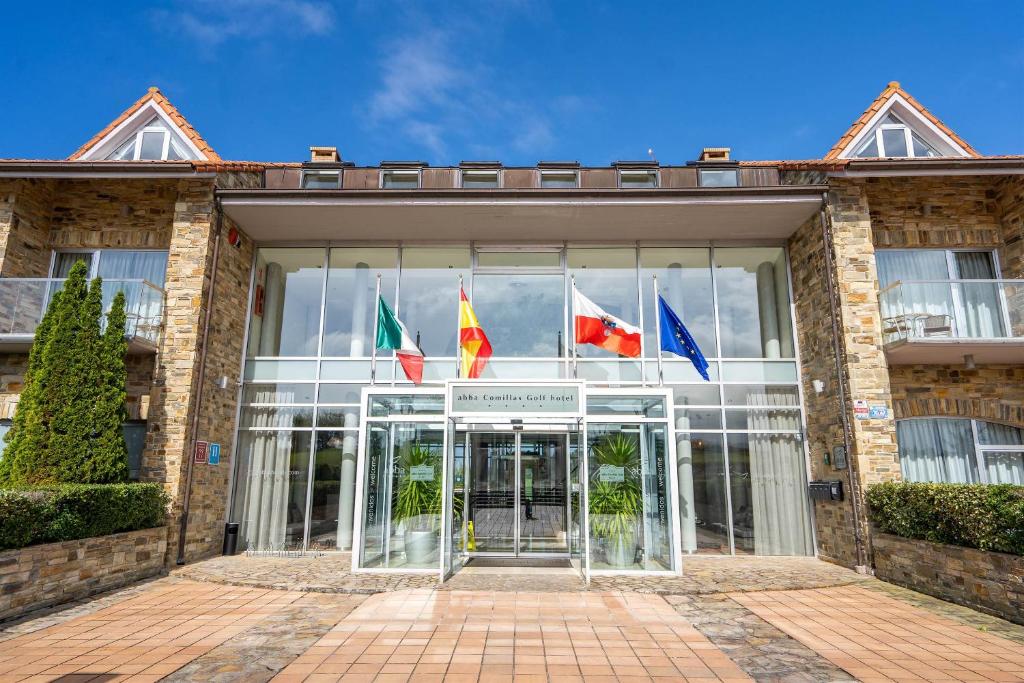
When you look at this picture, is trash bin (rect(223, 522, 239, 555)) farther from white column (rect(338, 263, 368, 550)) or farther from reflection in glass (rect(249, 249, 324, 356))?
reflection in glass (rect(249, 249, 324, 356))

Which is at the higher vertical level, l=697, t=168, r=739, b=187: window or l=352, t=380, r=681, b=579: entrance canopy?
l=697, t=168, r=739, b=187: window

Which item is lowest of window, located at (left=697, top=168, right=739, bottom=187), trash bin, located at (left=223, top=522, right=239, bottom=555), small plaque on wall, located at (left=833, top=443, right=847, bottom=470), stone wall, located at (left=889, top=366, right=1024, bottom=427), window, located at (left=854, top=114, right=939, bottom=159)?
trash bin, located at (left=223, top=522, right=239, bottom=555)

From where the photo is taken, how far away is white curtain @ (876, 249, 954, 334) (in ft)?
33.3

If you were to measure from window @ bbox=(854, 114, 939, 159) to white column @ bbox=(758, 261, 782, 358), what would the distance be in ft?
8.90

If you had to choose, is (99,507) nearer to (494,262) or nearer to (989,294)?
(494,262)

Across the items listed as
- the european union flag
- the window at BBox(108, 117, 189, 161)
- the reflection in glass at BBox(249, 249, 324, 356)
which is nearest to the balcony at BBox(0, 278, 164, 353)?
the reflection in glass at BBox(249, 249, 324, 356)

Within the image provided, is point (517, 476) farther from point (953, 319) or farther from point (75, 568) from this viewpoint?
point (953, 319)

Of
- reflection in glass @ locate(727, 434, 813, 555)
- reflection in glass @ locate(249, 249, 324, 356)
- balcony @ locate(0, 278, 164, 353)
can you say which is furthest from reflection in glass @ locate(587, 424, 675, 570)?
balcony @ locate(0, 278, 164, 353)

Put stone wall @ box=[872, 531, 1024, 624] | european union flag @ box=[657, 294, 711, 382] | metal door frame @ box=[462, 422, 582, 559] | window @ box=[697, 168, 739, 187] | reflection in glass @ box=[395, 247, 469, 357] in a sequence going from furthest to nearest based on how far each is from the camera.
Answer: reflection in glass @ box=[395, 247, 469, 357], window @ box=[697, 168, 739, 187], metal door frame @ box=[462, 422, 582, 559], european union flag @ box=[657, 294, 711, 382], stone wall @ box=[872, 531, 1024, 624]

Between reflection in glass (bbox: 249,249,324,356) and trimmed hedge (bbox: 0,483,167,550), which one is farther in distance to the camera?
reflection in glass (bbox: 249,249,324,356)

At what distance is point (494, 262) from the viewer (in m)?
11.8

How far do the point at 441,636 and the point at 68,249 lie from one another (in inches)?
411

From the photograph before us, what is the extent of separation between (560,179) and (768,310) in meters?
4.84

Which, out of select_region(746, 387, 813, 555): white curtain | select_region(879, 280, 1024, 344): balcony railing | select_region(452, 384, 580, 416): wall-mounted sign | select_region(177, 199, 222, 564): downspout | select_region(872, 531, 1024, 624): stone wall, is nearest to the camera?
select_region(872, 531, 1024, 624): stone wall
